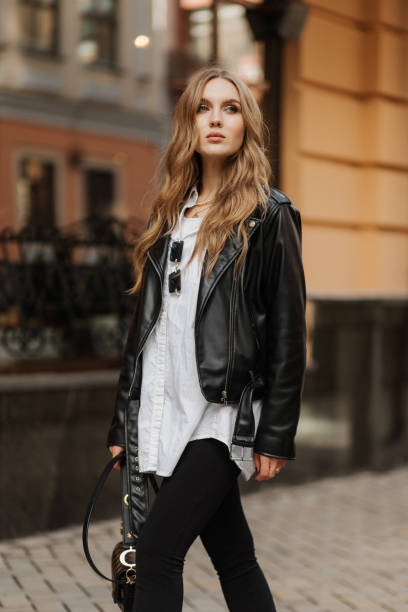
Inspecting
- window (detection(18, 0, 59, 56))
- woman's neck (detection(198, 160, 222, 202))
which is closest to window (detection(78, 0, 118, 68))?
window (detection(18, 0, 59, 56))

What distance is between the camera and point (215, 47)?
6.33 metres

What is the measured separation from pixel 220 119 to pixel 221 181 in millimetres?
189

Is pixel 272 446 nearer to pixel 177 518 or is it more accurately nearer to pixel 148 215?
pixel 177 518

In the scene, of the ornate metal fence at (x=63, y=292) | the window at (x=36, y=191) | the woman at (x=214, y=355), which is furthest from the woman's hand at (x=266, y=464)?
the window at (x=36, y=191)

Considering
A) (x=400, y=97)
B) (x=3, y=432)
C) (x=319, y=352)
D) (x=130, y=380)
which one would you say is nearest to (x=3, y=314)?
(x=3, y=432)

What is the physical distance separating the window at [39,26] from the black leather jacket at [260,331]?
4.29 meters

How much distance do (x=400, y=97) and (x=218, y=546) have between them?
17.2 ft

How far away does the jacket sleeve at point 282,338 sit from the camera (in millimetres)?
2367

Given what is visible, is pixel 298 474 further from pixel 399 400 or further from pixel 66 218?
pixel 66 218

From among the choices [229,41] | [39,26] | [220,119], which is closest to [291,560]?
[220,119]

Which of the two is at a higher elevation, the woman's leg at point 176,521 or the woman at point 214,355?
the woman at point 214,355

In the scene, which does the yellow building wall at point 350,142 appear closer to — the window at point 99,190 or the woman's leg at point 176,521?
the window at point 99,190

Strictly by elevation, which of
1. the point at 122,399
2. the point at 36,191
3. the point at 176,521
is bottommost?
the point at 176,521

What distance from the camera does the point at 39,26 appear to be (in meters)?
6.16
